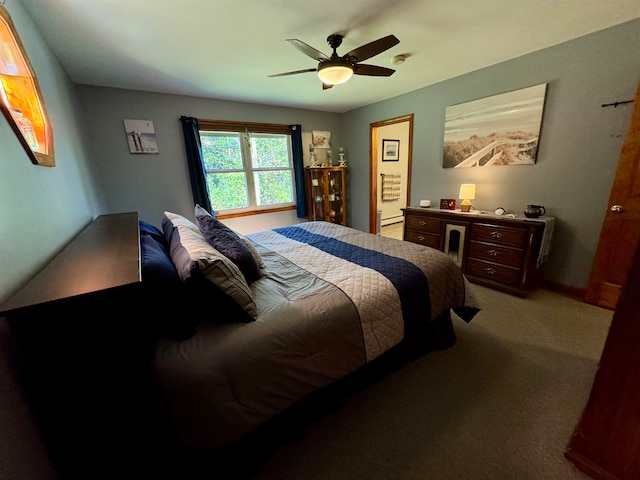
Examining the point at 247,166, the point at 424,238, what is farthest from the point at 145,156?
the point at 424,238

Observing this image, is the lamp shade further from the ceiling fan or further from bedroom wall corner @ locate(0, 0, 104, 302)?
bedroom wall corner @ locate(0, 0, 104, 302)

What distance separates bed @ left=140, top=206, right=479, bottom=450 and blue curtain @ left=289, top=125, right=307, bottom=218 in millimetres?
2646

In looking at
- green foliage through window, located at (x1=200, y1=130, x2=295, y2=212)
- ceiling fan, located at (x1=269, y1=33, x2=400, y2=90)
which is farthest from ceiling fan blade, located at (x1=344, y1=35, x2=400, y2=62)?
green foliage through window, located at (x1=200, y1=130, x2=295, y2=212)

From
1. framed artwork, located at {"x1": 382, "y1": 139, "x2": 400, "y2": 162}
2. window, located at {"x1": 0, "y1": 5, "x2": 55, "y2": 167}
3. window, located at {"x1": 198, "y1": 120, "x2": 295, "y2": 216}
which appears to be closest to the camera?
window, located at {"x1": 0, "y1": 5, "x2": 55, "y2": 167}

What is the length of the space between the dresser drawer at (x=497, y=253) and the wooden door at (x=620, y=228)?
601 millimetres

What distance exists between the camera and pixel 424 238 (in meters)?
3.33

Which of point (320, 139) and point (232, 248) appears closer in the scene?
point (232, 248)

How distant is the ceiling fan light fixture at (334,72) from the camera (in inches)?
74.6

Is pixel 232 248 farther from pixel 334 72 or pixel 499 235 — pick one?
pixel 499 235

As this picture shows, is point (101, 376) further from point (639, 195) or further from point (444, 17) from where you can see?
point (639, 195)

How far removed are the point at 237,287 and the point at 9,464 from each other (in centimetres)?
78

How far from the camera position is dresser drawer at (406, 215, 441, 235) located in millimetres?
3180

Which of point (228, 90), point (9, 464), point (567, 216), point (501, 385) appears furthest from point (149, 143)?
point (567, 216)

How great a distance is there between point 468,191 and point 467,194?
4cm
